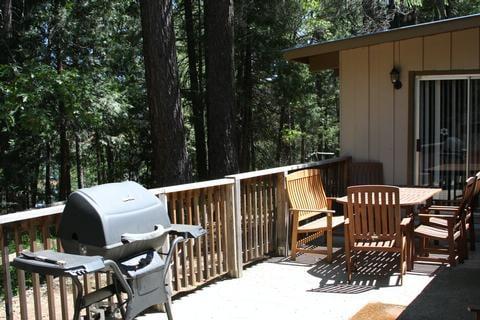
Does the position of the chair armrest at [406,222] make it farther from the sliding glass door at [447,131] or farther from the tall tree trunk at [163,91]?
the tall tree trunk at [163,91]

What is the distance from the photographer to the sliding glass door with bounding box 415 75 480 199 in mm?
7223

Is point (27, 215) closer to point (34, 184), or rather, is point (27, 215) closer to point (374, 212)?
point (374, 212)

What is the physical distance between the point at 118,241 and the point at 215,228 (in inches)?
97.2

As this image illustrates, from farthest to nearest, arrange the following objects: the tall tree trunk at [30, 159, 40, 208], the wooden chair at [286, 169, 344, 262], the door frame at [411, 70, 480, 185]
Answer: the tall tree trunk at [30, 159, 40, 208], the door frame at [411, 70, 480, 185], the wooden chair at [286, 169, 344, 262]

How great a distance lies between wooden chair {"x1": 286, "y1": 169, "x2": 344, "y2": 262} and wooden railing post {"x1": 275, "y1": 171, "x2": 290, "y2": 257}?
12 centimetres

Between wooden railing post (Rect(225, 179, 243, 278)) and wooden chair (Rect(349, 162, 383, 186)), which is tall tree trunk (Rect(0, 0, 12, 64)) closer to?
wooden chair (Rect(349, 162, 383, 186))

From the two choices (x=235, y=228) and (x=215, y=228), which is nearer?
(x=215, y=228)

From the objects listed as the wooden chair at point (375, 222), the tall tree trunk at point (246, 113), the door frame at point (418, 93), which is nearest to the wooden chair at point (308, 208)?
the wooden chair at point (375, 222)

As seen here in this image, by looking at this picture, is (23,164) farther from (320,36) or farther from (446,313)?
(446,313)

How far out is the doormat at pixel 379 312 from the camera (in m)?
4.21

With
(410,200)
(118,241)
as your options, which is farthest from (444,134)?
(118,241)

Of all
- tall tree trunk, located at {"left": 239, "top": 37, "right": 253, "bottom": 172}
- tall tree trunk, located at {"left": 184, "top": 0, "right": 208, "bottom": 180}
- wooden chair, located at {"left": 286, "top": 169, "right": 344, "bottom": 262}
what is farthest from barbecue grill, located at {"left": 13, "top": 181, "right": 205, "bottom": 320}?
tall tree trunk, located at {"left": 239, "top": 37, "right": 253, "bottom": 172}


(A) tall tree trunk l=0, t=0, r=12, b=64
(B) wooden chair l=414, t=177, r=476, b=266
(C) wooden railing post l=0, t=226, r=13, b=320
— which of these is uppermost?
(A) tall tree trunk l=0, t=0, r=12, b=64

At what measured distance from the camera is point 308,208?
622 centimetres
